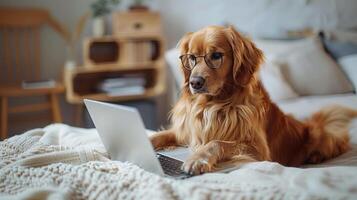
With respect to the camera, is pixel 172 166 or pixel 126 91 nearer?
pixel 172 166

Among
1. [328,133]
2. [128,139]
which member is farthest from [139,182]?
[328,133]

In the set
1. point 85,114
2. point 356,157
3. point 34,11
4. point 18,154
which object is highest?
point 34,11

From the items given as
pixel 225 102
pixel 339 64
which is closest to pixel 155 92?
pixel 339 64

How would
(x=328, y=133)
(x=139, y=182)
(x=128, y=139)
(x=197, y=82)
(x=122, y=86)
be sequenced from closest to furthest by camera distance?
1. (x=139, y=182)
2. (x=128, y=139)
3. (x=197, y=82)
4. (x=328, y=133)
5. (x=122, y=86)

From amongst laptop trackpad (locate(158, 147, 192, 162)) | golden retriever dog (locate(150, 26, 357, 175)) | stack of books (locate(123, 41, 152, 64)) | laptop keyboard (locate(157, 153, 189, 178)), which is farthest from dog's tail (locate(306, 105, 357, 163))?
stack of books (locate(123, 41, 152, 64))

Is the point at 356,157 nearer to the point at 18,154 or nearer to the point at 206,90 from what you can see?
the point at 206,90

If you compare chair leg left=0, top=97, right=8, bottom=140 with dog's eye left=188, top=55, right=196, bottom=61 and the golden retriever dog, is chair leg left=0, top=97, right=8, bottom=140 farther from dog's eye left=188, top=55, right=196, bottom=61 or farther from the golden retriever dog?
dog's eye left=188, top=55, right=196, bottom=61

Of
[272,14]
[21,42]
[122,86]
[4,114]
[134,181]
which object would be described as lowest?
[4,114]

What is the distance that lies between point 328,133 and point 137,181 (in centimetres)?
100

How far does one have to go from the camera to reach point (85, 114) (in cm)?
315

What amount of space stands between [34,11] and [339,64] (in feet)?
7.14

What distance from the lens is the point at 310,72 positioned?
2.42 m

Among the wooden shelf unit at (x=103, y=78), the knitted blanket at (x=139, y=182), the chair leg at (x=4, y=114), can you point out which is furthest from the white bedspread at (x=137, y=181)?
the wooden shelf unit at (x=103, y=78)

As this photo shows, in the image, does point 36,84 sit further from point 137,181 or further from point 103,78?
point 137,181
